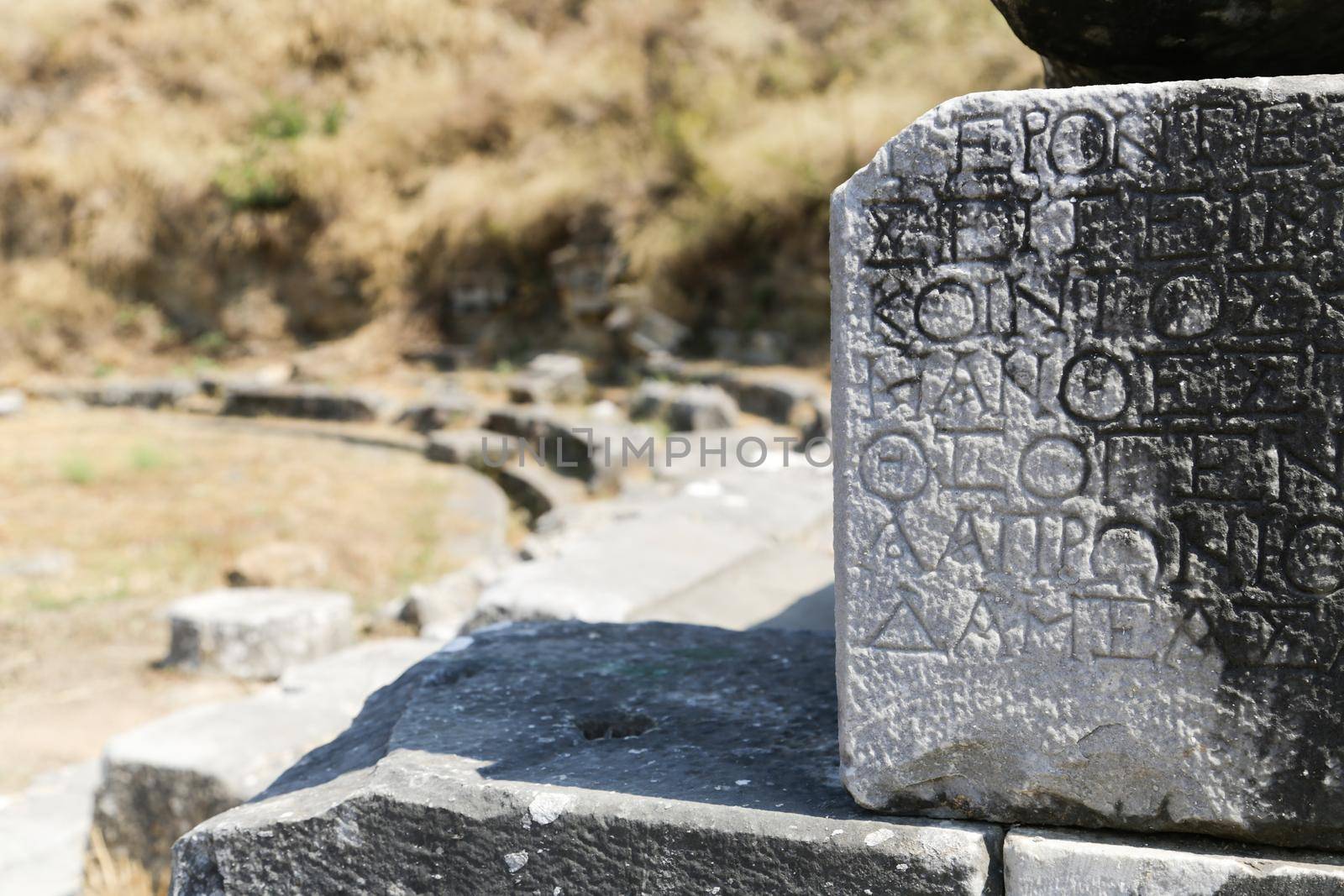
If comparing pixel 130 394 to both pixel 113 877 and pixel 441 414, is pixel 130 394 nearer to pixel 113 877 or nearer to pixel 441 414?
pixel 441 414

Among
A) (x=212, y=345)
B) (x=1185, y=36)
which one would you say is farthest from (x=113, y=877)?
(x=212, y=345)

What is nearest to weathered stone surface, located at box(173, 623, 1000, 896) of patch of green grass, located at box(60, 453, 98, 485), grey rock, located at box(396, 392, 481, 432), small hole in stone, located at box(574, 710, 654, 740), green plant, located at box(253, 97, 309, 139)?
small hole in stone, located at box(574, 710, 654, 740)

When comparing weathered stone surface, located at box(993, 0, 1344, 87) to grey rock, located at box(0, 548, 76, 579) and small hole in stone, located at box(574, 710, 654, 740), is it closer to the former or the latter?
small hole in stone, located at box(574, 710, 654, 740)

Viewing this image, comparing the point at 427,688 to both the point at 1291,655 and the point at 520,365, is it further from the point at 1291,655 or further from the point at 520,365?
the point at 520,365

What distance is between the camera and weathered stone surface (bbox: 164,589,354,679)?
14.4ft

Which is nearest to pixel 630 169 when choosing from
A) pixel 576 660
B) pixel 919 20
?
pixel 919 20

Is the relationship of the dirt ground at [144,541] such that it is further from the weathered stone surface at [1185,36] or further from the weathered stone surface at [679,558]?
the weathered stone surface at [1185,36]

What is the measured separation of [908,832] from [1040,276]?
2.23 feet

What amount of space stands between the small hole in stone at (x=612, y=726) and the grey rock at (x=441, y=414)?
8086 millimetres

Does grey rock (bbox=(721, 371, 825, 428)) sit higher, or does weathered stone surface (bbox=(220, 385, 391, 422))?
grey rock (bbox=(721, 371, 825, 428))

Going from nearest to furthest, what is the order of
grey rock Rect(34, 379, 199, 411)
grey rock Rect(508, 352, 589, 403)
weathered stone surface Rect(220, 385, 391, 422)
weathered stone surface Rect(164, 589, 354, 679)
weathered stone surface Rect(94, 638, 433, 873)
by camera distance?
weathered stone surface Rect(94, 638, 433, 873) < weathered stone surface Rect(164, 589, 354, 679) < grey rock Rect(508, 352, 589, 403) < weathered stone surface Rect(220, 385, 391, 422) < grey rock Rect(34, 379, 199, 411)

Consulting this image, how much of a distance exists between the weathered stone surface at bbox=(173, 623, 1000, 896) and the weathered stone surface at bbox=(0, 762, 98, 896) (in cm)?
161

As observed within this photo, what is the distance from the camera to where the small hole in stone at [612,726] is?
179 centimetres

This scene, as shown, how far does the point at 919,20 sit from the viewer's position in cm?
1199
